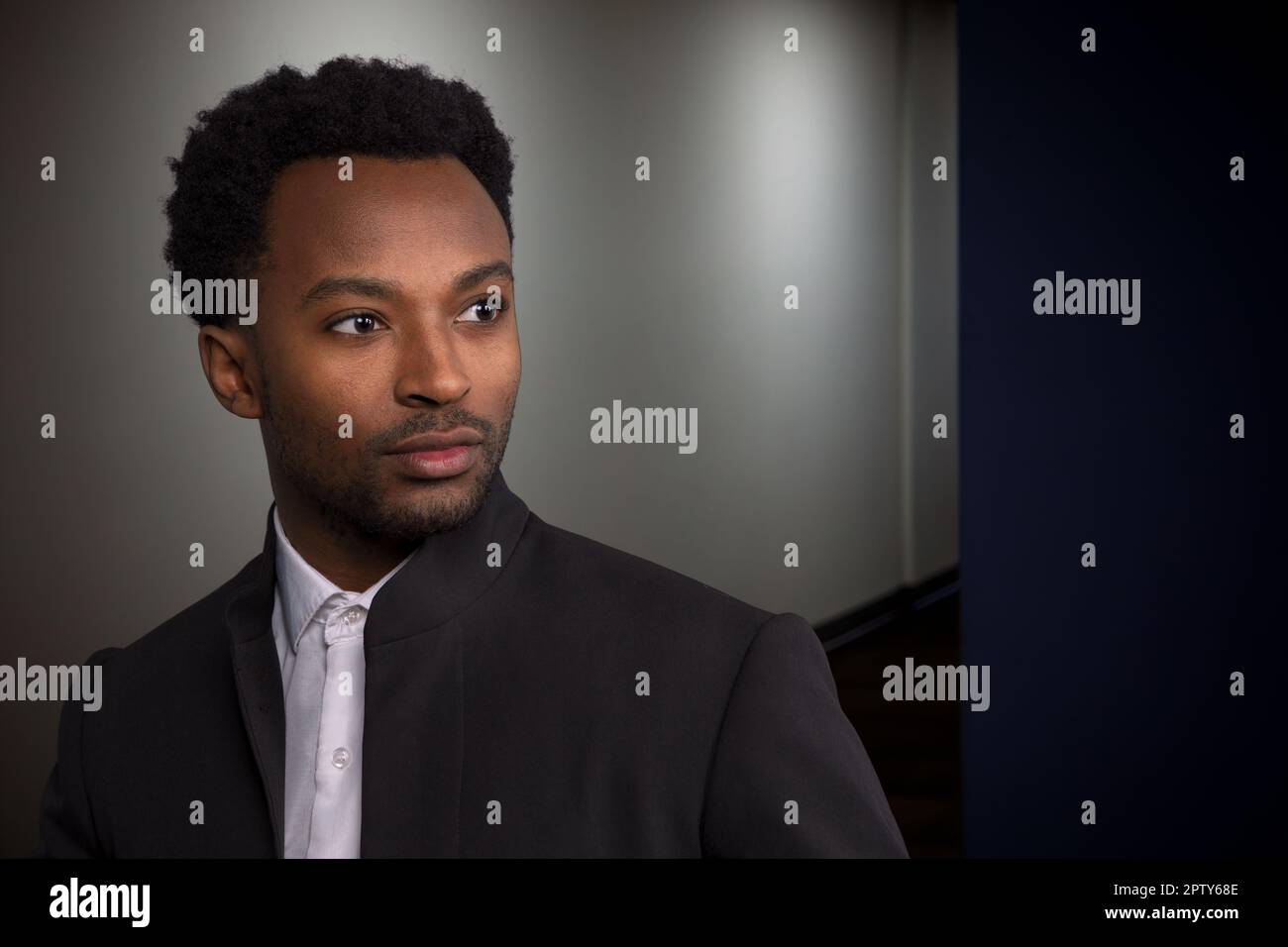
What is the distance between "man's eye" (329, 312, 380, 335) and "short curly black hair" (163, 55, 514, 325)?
3.2 inches

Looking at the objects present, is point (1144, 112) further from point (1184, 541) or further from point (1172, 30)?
point (1184, 541)

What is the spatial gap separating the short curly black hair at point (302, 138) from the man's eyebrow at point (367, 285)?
6 cm

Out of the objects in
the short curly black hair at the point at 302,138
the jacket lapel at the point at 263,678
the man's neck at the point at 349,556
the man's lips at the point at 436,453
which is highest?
the short curly black hair at the point at 302,138

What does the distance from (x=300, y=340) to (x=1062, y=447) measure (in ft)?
3.24

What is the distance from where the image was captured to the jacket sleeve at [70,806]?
1.01 metres

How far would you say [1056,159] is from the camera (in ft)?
5.10

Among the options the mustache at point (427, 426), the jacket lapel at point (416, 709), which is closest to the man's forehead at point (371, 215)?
the mustache at point (427, 426)

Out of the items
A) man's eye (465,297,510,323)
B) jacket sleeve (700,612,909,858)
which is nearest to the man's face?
man's eye (465,297,510,323)

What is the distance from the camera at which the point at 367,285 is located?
90 centimetres

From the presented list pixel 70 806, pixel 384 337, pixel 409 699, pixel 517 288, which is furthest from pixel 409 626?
pixel 517 288

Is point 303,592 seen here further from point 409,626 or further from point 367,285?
point 367,285

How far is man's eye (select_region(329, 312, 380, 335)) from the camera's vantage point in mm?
912

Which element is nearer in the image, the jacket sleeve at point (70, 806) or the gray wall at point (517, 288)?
the jacket sleeve at point (70, 806)

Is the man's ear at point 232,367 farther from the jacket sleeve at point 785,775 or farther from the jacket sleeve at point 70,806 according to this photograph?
the jacket sleeve at point 785,775
